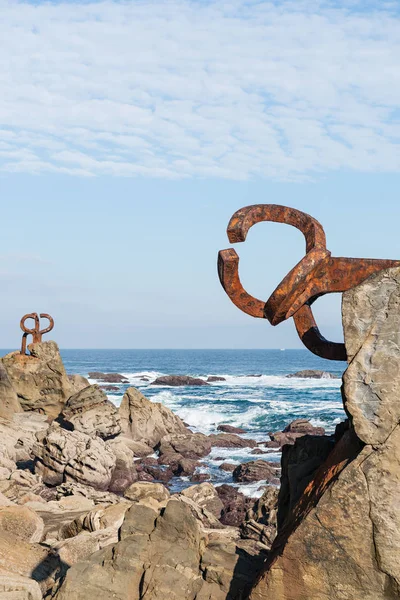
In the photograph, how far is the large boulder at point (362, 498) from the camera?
3889mm

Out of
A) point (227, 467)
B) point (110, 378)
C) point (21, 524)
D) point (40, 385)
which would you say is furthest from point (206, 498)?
point (110, 378)

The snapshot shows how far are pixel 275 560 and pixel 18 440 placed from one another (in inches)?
555

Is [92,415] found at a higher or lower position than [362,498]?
lower

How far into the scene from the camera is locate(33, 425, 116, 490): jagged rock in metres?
14.6

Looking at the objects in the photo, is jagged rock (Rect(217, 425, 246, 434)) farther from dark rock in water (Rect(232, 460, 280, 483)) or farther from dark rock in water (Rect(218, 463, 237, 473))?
dark rock in water (Rect(232, 460, 280, 483))

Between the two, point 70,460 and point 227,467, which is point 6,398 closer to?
point 70,460

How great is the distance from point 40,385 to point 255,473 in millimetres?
8944

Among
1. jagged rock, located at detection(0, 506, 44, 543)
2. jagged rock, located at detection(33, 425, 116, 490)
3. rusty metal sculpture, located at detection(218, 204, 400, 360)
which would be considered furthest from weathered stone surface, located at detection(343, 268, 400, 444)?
jagged rock, located at detection(33, 425, 116, 490)

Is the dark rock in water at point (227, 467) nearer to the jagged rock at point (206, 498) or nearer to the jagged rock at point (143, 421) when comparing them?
the jagged rock at point (143, 421)

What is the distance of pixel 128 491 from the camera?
13.8 meters

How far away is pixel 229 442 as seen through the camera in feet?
83.3

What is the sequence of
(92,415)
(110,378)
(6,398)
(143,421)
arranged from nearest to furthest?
(92,415) → (6,398) → (143,421) → (110,378)

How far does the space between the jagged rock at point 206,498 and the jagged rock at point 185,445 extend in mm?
7157

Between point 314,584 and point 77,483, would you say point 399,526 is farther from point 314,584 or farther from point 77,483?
point 77,483
